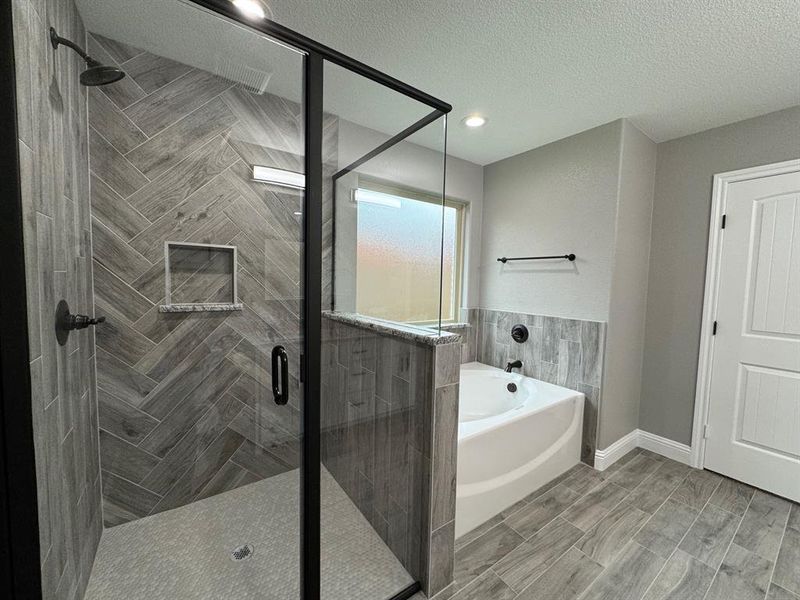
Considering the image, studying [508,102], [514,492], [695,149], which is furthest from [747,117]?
[514,492]

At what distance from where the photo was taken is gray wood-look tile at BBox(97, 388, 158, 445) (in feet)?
4.89

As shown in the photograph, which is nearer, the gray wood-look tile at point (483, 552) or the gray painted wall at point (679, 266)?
the gray wood-look tile at point (483, 552)

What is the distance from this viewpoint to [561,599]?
1345mm

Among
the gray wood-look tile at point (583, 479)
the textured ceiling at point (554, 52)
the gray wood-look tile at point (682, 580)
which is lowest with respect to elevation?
the gray wood-look tile at point (583, 479)

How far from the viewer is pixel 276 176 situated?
151 centimetres

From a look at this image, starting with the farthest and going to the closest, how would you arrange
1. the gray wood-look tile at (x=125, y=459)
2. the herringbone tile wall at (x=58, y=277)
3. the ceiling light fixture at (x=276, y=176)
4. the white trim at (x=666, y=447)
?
the white trim at (x=666, y=447)
the gray wood-look tile at (x=125, y=459)
the ceiling light fixture at (x=276, y=176)
the herringbone tile wall at (x=58, y=277)

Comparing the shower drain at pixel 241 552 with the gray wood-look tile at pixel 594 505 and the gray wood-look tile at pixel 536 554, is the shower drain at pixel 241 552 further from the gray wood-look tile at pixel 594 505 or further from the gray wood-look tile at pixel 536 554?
the gray wood-look tile at pixel 594 505

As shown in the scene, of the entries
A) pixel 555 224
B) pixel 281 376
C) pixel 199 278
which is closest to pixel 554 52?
pixel 555 224

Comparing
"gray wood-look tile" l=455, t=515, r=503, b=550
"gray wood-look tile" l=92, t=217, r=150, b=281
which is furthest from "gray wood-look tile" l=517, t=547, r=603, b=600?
"gray wood-look tile" l=92, t=217, r=150, b=281

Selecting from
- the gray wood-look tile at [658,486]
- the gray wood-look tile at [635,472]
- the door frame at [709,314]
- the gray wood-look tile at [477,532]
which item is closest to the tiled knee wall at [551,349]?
the gray wood-look tile at [635,472]

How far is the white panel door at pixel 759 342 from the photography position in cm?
198

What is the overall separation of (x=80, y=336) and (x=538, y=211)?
2.99 m

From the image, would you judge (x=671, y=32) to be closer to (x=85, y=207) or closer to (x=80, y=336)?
(x=85, y=207)

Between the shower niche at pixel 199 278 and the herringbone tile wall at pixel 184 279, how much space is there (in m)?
0.01
